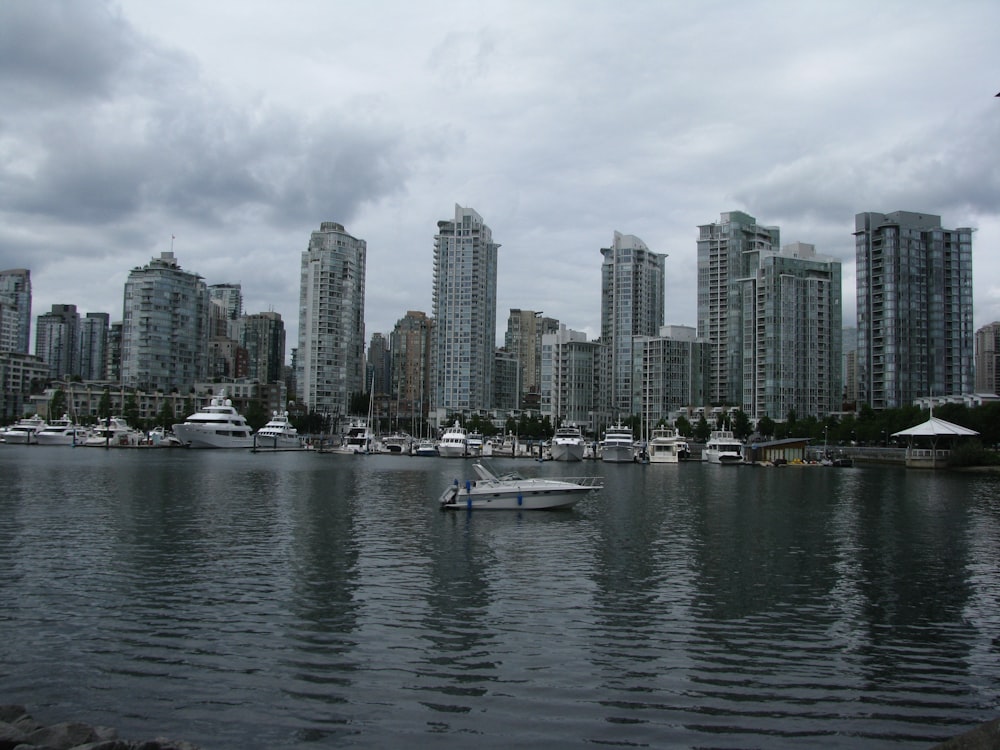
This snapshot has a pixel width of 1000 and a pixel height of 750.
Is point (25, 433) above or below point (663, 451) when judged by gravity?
above

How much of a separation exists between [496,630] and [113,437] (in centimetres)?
16427

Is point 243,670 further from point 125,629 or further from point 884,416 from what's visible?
point 884,416

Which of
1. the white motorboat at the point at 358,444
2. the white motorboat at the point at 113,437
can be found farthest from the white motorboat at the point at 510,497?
the white motorboat at the point at 113,437

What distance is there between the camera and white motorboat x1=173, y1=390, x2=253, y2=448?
6427 inches

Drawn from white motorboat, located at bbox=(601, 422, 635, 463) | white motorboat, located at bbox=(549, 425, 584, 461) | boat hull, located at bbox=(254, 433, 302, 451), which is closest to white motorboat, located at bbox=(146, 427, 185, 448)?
boat hull, located at bbox=(254, 433, 302, 451)

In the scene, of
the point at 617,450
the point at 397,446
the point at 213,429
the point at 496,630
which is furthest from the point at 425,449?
the point at 496,630

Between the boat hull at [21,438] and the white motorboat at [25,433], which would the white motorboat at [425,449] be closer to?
the white motorboat at [25,433]

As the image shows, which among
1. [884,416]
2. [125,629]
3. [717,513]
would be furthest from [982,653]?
[884,416]

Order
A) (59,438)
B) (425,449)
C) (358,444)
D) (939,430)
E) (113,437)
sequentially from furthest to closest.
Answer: (358,444)
(113,437)
(59,438)
(425,449)
(939,430)

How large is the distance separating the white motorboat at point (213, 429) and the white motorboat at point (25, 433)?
94.0 feet

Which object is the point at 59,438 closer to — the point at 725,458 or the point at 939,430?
the point at 725,458

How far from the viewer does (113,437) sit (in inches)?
6521

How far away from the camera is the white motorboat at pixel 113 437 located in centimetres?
16075

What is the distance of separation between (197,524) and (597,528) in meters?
20.9
